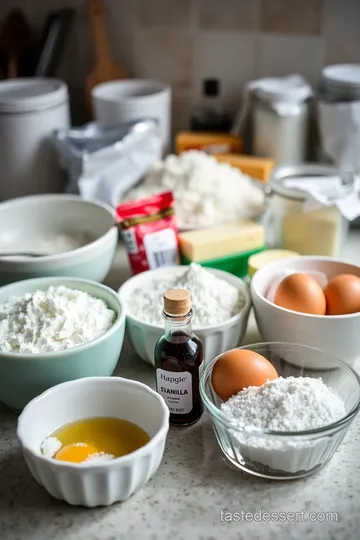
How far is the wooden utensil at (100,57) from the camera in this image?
156 cm

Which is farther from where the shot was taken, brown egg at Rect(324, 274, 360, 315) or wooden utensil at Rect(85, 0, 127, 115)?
wooden utensil at Rect(85, 0, 127, 115)

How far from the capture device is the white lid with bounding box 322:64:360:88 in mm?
1323

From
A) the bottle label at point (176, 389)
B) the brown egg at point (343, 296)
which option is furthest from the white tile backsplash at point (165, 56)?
the bottle label at point (176, 389)

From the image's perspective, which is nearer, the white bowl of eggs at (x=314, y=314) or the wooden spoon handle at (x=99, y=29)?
the white bowl of eggs at (x=314, y=314)

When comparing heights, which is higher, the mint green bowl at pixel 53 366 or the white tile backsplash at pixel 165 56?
the white tile backsplash at pixel 165 56

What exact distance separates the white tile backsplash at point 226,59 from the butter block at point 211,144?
0.52ft

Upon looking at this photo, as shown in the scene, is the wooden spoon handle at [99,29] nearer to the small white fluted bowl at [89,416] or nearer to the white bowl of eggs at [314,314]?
the white bowl of eggs at [314,314]

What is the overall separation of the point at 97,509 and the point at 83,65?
1207 millimetres

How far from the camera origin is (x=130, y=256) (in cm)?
117

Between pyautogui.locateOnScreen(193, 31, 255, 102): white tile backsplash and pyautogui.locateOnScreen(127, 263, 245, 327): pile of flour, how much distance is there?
Answer: 0.68 meters

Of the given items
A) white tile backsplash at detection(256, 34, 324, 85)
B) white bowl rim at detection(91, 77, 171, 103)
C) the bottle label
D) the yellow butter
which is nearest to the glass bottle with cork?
the bottle label

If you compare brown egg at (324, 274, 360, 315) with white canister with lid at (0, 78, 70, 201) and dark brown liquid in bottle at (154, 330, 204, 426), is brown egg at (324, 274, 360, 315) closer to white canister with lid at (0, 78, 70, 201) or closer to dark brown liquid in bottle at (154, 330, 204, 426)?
dark brown liquid in bottle at (154, 330, 204, 426)

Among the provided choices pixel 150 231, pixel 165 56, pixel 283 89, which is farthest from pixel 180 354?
pixel 165 56

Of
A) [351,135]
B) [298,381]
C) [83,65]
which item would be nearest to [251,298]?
[298,381]
